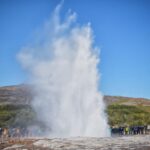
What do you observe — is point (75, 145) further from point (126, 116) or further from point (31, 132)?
point (126, 116)

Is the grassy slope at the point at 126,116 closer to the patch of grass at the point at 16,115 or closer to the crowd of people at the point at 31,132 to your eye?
the patch of grass at the point at 16,115

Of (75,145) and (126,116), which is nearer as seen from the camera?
(75,145)

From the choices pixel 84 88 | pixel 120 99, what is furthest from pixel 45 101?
pixel 120 99

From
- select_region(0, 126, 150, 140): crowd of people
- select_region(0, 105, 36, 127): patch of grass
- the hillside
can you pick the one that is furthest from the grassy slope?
select_region(0, 126, 150, 140): crowd of people

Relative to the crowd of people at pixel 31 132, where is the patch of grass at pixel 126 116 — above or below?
above

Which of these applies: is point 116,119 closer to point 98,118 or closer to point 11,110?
point 11,110

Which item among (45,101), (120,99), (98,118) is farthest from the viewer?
(120,99)

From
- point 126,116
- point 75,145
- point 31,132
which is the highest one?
point 126,116

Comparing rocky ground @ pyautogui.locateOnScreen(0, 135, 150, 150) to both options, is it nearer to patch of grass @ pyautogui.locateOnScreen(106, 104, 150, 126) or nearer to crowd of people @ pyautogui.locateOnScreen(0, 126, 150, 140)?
crowd of people @ pyautogui.locateOnScreen(0, 126, 150, 140)

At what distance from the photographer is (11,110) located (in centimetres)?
8719

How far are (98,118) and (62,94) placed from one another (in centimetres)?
544

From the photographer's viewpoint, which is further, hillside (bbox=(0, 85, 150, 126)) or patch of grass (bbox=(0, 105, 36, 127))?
hillside (bbox=(0, 85, 150, 126))

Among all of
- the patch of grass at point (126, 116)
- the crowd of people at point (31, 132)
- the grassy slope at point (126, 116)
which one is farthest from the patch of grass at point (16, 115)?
the patch of grass at point (126, 116)

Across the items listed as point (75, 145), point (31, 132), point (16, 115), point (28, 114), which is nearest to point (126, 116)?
Result: point (16, 115)
